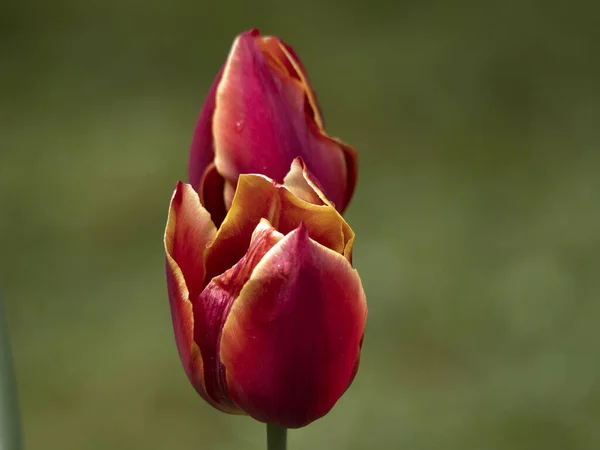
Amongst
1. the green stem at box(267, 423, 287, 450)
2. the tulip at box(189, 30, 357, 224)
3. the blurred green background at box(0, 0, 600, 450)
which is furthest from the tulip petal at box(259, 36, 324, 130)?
the blurred green background at box(0, 0, 600, 450)

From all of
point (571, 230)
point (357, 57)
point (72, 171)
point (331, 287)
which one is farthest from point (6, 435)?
point (357, 57)

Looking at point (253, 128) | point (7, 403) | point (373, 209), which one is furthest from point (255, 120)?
point (373, 209)

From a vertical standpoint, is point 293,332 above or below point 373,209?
above

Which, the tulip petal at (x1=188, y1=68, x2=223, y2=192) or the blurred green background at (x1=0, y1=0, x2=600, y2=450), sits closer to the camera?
the tulip petal at (x1=188, y1=68, x2=223, y2=192)

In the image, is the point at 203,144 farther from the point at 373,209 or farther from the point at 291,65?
the point at 373,209

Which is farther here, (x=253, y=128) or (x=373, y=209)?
(x=373, y=209)

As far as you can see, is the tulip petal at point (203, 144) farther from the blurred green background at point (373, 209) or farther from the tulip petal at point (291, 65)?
the blurred green background at point (373, 209)

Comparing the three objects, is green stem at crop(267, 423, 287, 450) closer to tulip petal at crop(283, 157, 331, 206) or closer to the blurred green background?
tulip petal at crop(283, 157, 331, 206)
